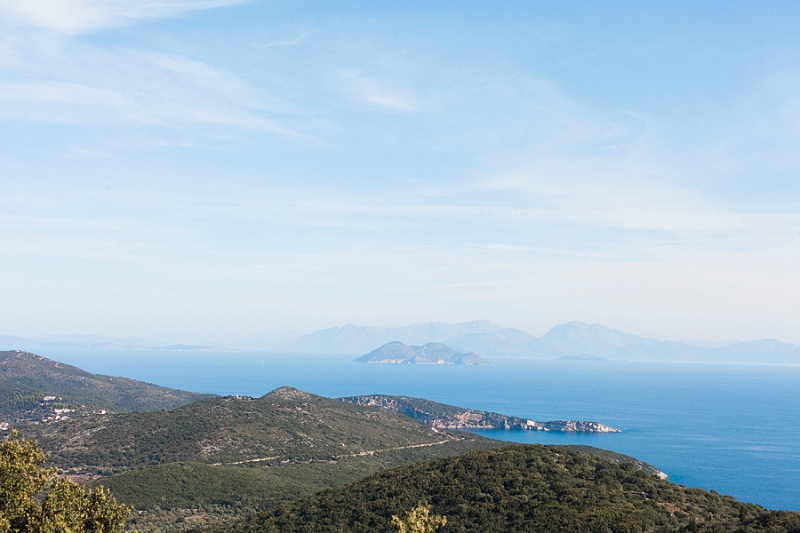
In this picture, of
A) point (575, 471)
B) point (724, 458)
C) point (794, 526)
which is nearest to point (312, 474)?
point (575, 471)

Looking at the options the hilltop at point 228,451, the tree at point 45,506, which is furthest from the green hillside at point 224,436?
the tree at point 45,506

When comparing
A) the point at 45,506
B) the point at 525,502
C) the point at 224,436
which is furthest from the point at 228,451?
the point at 45,506

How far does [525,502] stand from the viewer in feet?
208

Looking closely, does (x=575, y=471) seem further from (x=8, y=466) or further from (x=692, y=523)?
(x=8, y=466)

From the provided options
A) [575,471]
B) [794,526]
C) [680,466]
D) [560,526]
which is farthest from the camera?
[680,466]

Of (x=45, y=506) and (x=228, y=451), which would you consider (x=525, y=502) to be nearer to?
(x=45, y=506)

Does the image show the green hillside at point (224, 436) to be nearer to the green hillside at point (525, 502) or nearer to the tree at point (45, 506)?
the green hillside at point (525, 502)

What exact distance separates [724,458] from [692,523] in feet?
532

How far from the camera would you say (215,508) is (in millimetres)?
98062

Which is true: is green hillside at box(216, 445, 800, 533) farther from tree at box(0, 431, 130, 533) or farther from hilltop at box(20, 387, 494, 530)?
tree at box(0, 431, 130, 533)

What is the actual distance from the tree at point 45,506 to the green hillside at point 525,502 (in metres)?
39.8

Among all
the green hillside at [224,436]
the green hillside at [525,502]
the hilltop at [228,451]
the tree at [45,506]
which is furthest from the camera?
the green hillside at [224,436]

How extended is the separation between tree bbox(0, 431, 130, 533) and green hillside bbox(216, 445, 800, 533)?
3981cm

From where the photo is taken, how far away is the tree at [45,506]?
26547mm
